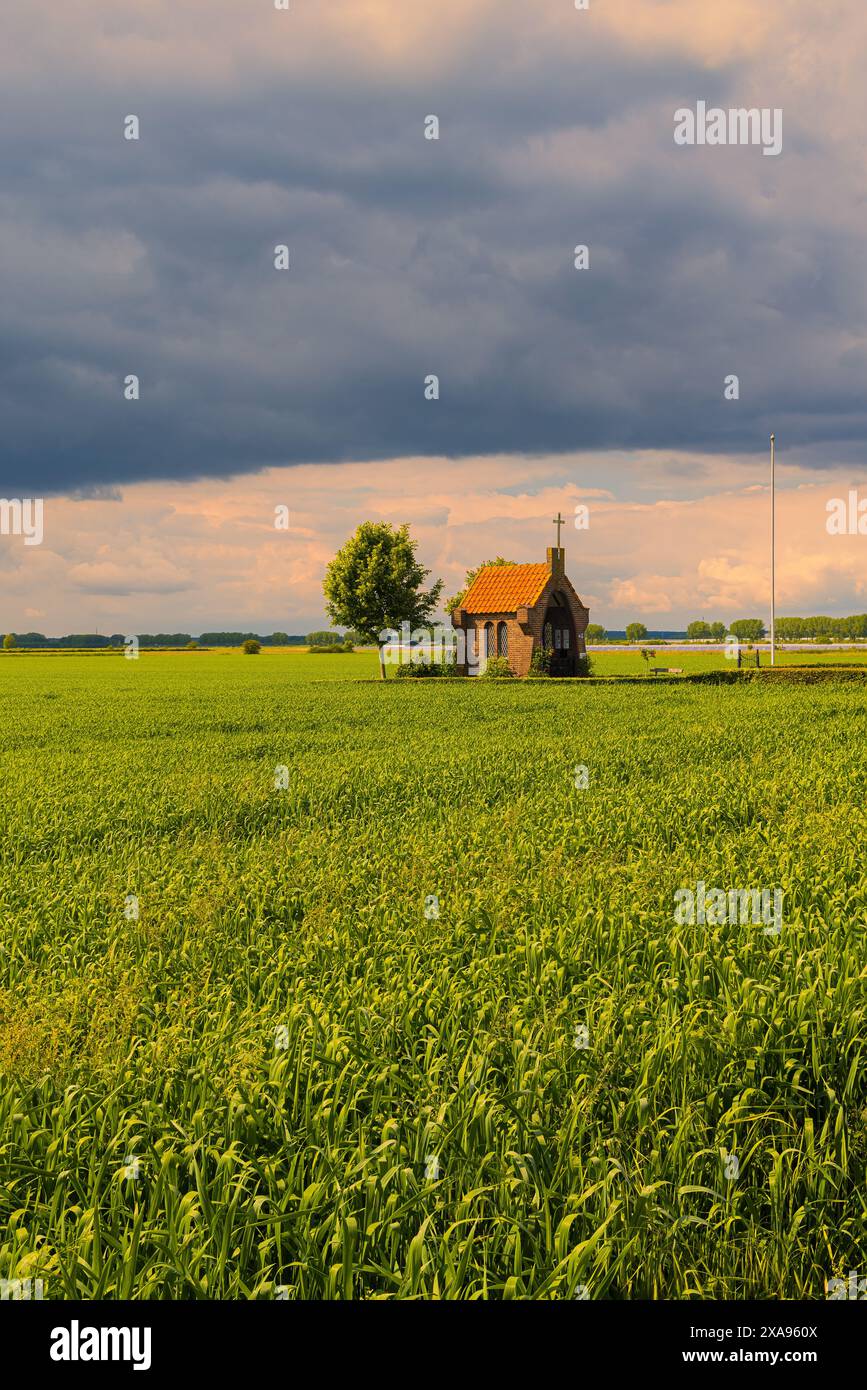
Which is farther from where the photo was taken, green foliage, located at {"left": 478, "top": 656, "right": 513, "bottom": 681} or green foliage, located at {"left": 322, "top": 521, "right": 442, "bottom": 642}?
green foliage, located at {"left": 322, "top": 521, "right": 442, "bottom": 642}

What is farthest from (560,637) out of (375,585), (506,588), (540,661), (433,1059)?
(433,1059)

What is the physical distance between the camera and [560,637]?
6700 centimetres

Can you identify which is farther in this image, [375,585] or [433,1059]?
[375,585]

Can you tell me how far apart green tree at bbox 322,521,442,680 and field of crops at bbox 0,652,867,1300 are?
60.3 meters

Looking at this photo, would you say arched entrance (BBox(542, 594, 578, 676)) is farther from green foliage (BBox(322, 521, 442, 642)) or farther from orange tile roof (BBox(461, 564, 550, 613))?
green foliage (BBox(322, 521, 442, 642))

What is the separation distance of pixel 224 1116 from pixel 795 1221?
2687 mm

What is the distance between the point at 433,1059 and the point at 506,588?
6336 cm

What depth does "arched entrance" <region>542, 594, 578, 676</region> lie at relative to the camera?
215 ft

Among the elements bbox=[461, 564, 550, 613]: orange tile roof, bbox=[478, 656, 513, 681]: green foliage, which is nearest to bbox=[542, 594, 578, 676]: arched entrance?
bbox=[461, 564, 550, 613]: orange tile roof

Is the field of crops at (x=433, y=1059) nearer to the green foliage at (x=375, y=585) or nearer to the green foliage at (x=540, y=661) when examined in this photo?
the green foliage at (x=540, y=661)

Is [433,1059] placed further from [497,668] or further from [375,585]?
Result: [375,585]
